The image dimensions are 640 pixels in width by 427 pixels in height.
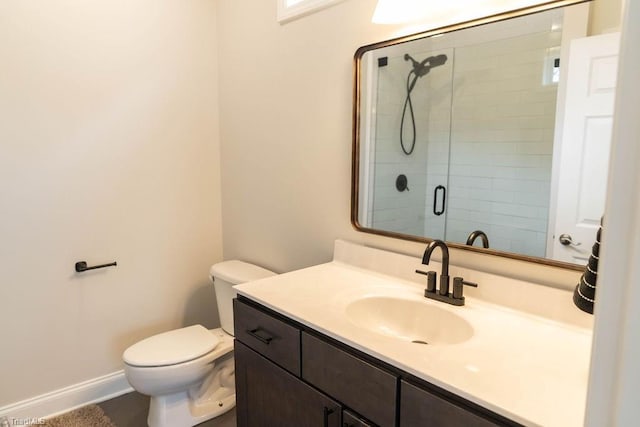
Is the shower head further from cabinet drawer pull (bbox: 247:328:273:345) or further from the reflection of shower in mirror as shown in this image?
cabinet drawer pull (bbox: 247:328:273:345)

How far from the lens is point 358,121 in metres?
1.78

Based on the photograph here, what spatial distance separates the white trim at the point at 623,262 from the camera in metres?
0.40

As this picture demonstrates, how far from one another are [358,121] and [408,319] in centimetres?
84

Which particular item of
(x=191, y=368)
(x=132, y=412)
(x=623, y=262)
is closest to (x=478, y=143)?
(x=623, y=262)

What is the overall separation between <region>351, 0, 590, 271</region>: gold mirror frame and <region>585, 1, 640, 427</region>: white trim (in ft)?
2.96

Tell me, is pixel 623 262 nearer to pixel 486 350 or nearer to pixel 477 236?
pixel 486 350

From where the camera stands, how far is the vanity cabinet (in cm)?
94

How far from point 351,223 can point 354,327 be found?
0.73 meters

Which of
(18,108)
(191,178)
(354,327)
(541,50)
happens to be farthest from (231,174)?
(541,50)

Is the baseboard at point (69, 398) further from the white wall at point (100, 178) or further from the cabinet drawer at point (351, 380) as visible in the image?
the cabinet drawer at point (351, 380)

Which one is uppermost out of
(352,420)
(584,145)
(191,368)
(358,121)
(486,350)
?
(358,121)

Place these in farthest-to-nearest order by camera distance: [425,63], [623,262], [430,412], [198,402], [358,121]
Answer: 1. [198,402]
2. [358,121]
3. [425,63]
4. [430,412]
5. [623,262]

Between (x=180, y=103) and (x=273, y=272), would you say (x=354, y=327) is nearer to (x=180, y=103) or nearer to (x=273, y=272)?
(x=273, y=272)

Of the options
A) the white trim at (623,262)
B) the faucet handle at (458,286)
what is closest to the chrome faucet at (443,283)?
the faucet handle at (458,286)
